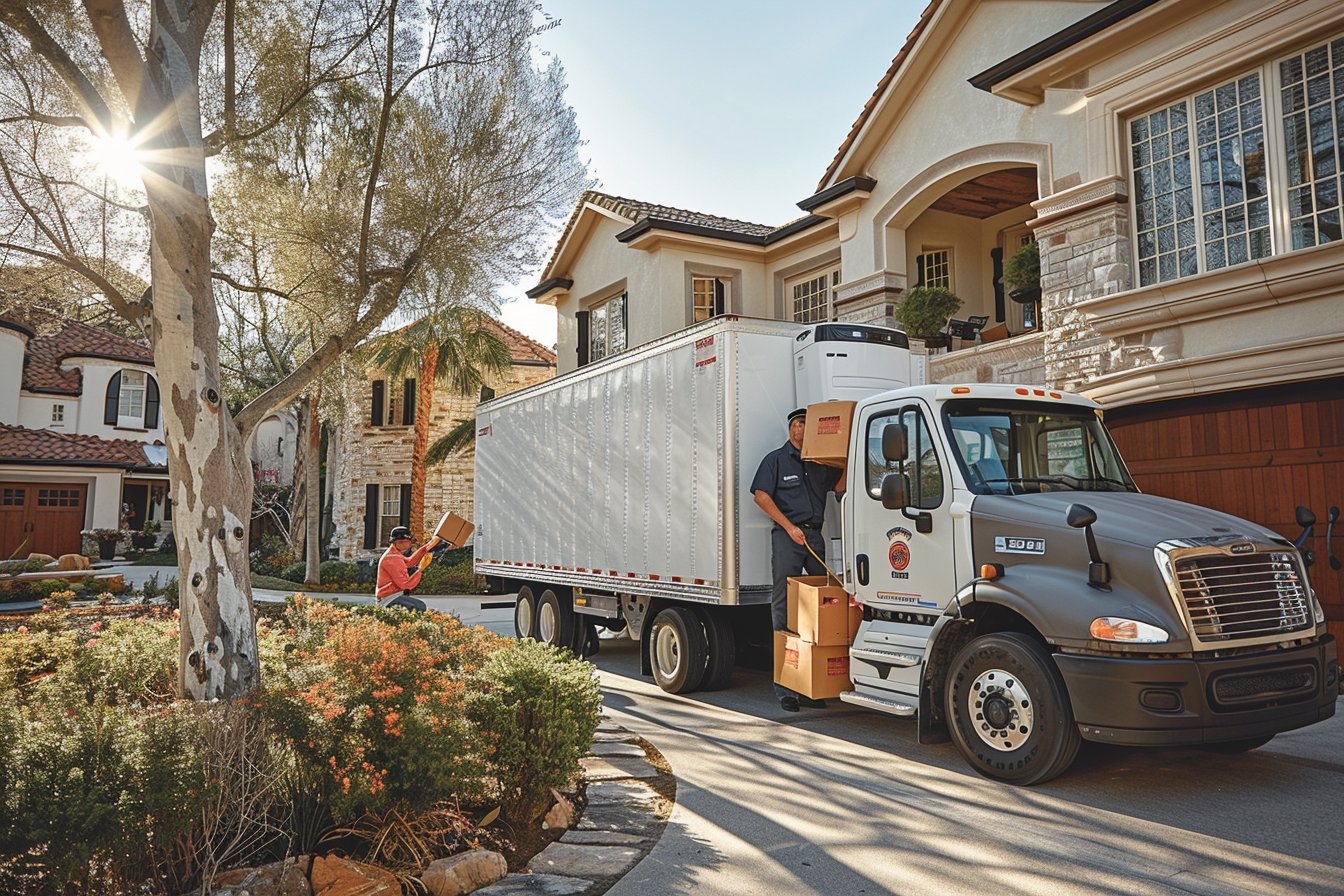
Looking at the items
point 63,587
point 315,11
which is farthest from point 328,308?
point 63,587

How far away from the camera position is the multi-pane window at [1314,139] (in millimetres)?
8930

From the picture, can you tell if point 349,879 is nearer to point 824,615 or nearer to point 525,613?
point 824,615

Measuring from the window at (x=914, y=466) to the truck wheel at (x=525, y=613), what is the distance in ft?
21.9

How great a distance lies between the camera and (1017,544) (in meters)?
5.88

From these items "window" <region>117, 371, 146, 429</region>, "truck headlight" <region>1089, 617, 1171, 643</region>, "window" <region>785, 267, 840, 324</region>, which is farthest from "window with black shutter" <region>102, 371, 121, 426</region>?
"truck headlight" <region>1089, 617, 1171, 643</region>

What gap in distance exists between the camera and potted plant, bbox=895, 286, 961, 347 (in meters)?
13.2

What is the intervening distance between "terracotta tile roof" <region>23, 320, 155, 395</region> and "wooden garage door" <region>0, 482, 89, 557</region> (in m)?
4.33

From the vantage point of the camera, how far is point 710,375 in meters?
8.45

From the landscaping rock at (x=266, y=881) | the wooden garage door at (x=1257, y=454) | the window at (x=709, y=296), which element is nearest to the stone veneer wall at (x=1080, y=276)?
the wooden garage door at (x=1257, y=454)

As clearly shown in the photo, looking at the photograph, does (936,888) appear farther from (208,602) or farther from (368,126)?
(368,126)

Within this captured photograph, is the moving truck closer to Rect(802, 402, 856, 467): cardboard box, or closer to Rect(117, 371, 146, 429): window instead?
Rect(802, 402, 856, 467): cardboard box

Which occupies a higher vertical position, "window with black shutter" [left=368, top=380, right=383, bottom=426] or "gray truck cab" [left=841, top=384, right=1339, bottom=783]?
"window with black shutter" [left=368, top=380, right=383, bottom=426]

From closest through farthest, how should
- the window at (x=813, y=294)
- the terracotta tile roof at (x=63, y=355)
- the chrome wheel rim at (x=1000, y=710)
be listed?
the chrome wheel rim at (x=1000, y=710), the window at (x=813, y=294), the terracotta tile roof at (x=63, y=355)

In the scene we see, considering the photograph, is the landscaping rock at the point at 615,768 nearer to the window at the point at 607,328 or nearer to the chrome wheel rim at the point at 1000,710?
the chrome wheel rim at the point at 1000,710
